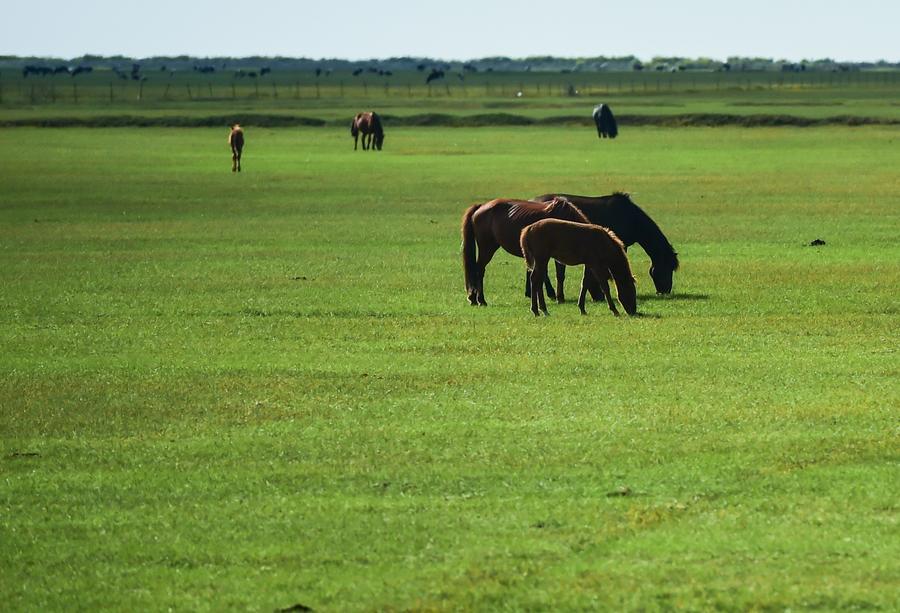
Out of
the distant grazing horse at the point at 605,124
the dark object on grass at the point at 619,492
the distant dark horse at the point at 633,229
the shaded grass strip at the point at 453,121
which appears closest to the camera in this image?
the dark object on grass at the point at 619,492

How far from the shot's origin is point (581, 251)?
17641 millimetres

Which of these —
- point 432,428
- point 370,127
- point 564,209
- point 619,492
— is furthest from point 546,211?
point 370,127

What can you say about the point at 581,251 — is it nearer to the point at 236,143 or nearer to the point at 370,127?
the point at 236,143

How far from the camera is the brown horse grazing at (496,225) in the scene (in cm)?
1894

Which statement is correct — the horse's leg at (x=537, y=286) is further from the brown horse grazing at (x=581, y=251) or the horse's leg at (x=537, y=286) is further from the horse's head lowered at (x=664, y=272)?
the horse's head lowered at (x=664, y=272)

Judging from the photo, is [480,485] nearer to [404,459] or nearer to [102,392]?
[404,459]

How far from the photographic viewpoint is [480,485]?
1005 centimetres

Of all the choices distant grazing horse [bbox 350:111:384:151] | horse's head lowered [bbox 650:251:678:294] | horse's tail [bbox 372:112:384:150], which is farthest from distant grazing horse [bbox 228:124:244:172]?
horse's head lowered [bbox 650:251:678:294]

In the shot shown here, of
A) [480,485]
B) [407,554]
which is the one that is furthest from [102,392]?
[407,554]

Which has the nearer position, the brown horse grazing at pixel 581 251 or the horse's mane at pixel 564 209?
the brown horse grazing at pixel 581 251

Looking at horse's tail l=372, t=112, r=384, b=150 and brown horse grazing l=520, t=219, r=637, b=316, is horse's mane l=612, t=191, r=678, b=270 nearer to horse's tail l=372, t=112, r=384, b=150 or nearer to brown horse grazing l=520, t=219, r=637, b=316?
brown horse grazing l=520, t=219, r=637, b=316

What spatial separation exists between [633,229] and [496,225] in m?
2.19

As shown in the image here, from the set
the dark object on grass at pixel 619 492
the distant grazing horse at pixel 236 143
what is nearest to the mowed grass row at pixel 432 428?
the dark object on grass at pixel 619 492

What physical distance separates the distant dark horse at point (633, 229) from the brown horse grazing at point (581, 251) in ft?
7.68
